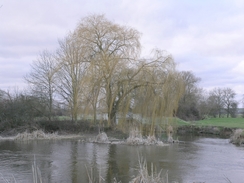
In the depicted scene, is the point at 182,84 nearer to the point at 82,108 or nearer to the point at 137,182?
the point at 82,108

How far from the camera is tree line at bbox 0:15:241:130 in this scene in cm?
2050

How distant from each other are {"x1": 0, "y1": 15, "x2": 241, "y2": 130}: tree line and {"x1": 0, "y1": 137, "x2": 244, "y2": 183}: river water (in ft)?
12.8

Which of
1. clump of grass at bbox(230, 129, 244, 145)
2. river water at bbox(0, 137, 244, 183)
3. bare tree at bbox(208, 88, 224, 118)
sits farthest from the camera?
bare tree at bbox(208, 88, 224, 118)

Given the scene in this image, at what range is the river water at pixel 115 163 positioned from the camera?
404 inches

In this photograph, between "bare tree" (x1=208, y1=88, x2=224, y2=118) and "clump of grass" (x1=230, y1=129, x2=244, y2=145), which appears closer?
"clump of grass" (x1=230, y1=129, x2=244, y2=145)

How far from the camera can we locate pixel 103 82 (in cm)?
2200

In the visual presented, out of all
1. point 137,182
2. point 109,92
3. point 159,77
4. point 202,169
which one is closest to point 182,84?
point 159,77

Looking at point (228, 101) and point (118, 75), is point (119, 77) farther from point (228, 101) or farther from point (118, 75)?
point (228, 101)

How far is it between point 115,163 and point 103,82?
10.00 metres

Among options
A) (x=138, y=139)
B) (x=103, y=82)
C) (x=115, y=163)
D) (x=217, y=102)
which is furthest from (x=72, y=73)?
(x=217, y=102)

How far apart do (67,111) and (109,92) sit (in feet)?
25.3

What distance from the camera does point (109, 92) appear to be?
858 inches

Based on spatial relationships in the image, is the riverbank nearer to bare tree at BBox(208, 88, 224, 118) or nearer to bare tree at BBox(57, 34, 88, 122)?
bare tree at BBox(57, 34, 88, 122)

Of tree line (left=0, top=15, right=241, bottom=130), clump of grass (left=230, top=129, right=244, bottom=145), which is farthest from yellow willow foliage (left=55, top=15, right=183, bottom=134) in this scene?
clump of grass (left=230, top=129, right=244, bottom=145)
